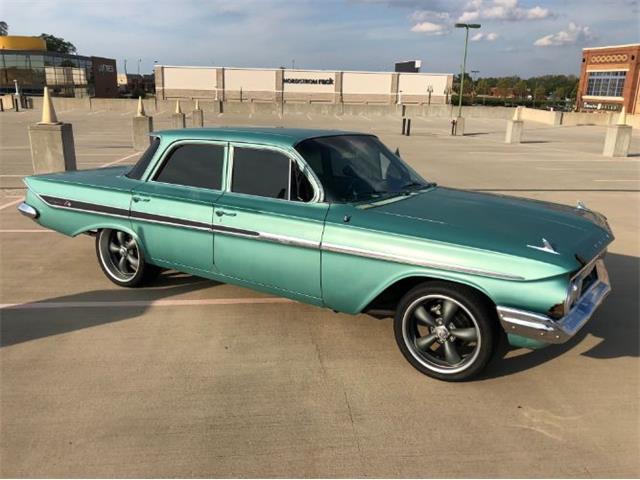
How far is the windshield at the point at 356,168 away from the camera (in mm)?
4016

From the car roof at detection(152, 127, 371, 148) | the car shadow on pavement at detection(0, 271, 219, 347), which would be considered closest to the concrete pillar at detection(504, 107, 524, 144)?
the car roof at detection(152, 127, 371, 148)

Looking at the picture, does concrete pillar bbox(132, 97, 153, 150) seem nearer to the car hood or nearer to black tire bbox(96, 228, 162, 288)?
black tire bbox(96, 228, 162, 288)

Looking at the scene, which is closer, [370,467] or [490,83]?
[370,467]

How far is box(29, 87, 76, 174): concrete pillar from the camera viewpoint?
9352mm

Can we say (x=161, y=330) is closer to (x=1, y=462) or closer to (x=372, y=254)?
(x=1, y=462)

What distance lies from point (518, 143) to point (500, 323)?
872 inches

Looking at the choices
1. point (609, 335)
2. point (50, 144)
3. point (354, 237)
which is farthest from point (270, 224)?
point (50, 144)

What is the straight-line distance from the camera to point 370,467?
2.74m

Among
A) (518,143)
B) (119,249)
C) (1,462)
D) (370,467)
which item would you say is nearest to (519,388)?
(370,467)

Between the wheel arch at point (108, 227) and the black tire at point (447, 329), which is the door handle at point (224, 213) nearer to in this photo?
the wheel arch at point (108, 227)

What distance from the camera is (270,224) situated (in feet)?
12.9

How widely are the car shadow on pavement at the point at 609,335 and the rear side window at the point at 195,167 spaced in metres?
2.69

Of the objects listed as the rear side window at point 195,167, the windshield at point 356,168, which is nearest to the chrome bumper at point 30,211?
the rear side window at point 195,167

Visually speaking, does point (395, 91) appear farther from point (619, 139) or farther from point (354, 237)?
point (354, 237)
